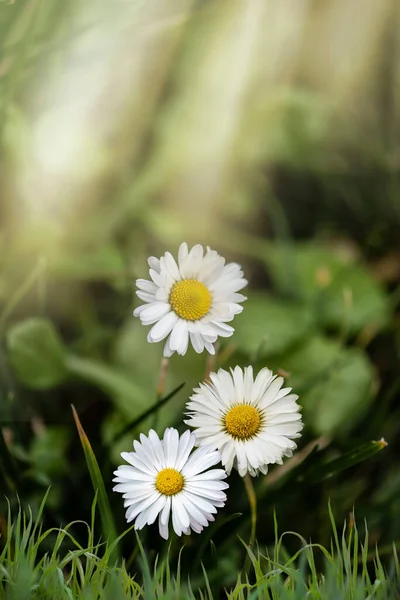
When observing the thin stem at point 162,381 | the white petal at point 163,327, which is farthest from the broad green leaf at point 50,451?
the white petal at point 163,327

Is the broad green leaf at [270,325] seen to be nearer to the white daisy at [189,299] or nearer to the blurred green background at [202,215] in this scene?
the blurred green background at [202,215]

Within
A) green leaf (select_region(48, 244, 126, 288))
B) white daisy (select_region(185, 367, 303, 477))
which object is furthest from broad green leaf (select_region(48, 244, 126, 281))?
white daisy (select_region(185, 367, 303, 477))

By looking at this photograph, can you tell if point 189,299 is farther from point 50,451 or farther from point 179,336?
point 50,451

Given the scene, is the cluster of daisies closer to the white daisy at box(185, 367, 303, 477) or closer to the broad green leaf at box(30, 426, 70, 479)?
the white daisy at box(185, 367, 303, 477)

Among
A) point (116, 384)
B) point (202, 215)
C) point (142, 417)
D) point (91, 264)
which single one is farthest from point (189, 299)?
point (202, 215)

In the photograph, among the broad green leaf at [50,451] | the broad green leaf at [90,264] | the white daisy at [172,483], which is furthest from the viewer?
the broad green leaf at [90,264]

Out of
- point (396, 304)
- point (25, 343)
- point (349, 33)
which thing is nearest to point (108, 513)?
point (25, 343)
